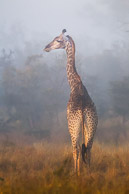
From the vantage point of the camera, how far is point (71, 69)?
675 centimetres

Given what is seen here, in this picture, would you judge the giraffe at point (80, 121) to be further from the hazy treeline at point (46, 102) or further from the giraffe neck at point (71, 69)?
the hazy treeline at point (46, 102)

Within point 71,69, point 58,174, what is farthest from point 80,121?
point 58,174

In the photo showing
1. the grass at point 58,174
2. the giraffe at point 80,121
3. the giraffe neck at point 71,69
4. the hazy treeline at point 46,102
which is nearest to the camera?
the grass at point 58,174

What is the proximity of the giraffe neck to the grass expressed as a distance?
150cm

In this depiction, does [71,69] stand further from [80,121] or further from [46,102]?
[46,102]

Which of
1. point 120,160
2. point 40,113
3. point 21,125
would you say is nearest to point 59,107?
point 40,113

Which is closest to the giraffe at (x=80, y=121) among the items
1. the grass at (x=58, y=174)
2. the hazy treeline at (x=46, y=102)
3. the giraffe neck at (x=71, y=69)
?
the giraffe neck at (x=71, y=69)

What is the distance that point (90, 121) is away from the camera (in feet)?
19.6

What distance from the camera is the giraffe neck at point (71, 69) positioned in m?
6.47

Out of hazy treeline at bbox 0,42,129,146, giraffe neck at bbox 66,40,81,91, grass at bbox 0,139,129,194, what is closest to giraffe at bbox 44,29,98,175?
giraffe neck at bbox 66,40,81,91

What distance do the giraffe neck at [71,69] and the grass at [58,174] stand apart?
1.50 meters

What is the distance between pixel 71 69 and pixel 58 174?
3.35 metres

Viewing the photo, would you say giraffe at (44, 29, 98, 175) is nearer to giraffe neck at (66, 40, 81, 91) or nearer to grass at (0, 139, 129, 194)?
giraffe neck at (66, 40, 81, 91)

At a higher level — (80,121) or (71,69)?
(71,69)
